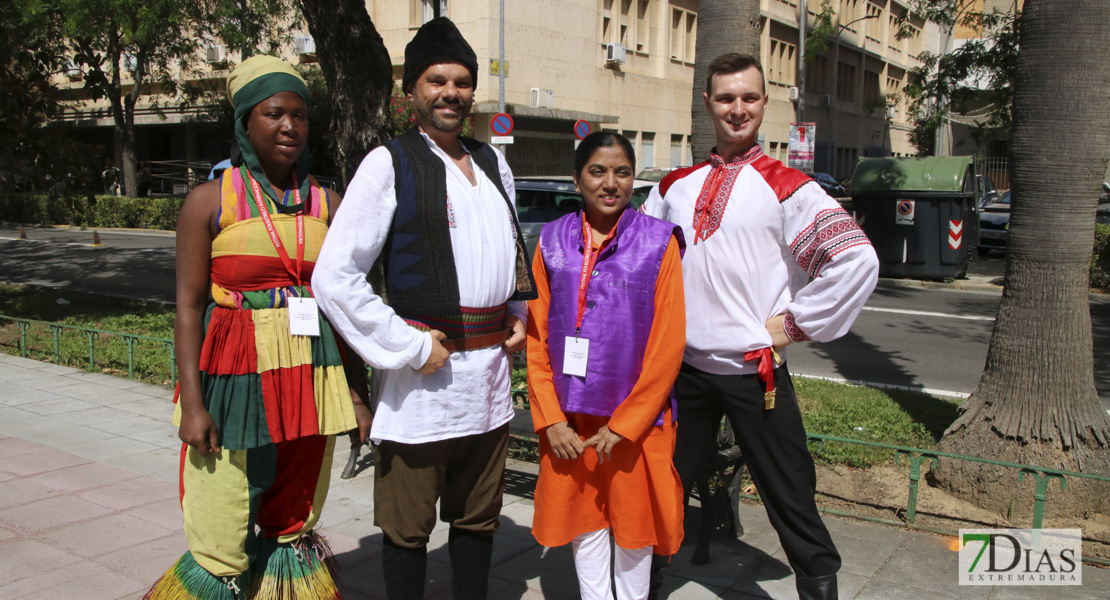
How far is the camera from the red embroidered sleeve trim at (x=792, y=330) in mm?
2910

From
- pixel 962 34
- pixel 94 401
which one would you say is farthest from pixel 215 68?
pixel 962 34

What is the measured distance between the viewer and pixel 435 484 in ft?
9.30

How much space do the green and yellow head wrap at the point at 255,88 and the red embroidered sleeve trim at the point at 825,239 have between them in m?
1.66

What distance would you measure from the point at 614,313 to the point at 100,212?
2837 cm

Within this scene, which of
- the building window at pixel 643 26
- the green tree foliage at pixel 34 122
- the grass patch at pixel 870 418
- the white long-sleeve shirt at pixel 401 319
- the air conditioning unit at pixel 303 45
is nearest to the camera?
the white long-sleeve shirt at pixel 401 319

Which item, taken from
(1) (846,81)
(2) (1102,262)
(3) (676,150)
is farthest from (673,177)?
(1) (846,81)

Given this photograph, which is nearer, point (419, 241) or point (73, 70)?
point (419, 241)

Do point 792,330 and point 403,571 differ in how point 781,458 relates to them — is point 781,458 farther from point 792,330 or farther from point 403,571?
point 403,571

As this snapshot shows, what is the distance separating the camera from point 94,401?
6.88 metres

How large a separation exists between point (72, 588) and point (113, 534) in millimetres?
600

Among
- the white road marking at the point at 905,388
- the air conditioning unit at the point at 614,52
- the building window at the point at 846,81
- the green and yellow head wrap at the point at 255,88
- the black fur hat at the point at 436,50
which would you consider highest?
the building window at the point at 846,81

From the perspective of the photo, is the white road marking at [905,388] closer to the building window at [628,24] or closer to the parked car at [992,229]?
the parked car at [992,229]

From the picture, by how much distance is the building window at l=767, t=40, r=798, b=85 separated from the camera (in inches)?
1510

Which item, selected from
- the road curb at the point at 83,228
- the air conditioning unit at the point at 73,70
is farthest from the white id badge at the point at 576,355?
the road curb at the point at 83,228
